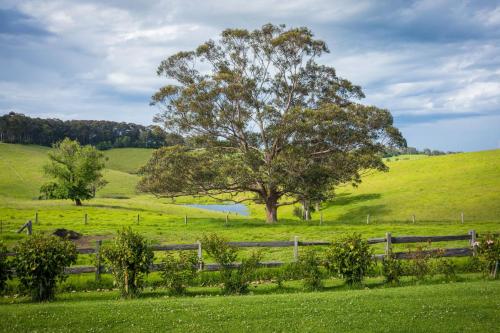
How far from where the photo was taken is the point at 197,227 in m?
39.0

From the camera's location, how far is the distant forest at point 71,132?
153750mm

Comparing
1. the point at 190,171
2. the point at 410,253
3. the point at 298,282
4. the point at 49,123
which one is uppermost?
the point at 49,123

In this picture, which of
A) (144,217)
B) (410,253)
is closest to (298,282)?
(410,253)

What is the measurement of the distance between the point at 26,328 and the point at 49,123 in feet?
577

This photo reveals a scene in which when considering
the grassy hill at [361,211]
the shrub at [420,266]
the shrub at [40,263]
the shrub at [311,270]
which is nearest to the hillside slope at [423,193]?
the grassy hill at [361,211]

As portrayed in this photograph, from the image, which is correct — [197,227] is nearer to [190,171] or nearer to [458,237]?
[190,171]

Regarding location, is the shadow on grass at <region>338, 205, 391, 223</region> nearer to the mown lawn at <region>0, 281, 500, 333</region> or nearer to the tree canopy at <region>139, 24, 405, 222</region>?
the tree canopy at <region>139, 24, 405, 222</region>

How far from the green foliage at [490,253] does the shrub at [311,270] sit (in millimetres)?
6750

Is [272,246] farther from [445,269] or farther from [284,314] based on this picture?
[445,269]

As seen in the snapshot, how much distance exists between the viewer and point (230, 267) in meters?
17.1

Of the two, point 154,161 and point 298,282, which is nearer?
point 298,282

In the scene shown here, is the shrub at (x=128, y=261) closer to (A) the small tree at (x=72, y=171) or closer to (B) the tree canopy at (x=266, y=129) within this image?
(B) the tree canopy at (x=266, y=129)

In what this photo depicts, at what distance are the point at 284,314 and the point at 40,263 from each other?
920cm

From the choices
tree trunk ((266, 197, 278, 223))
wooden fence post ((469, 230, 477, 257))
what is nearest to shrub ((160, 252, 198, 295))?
wooden fence post ((469, 230, 477, 257))
